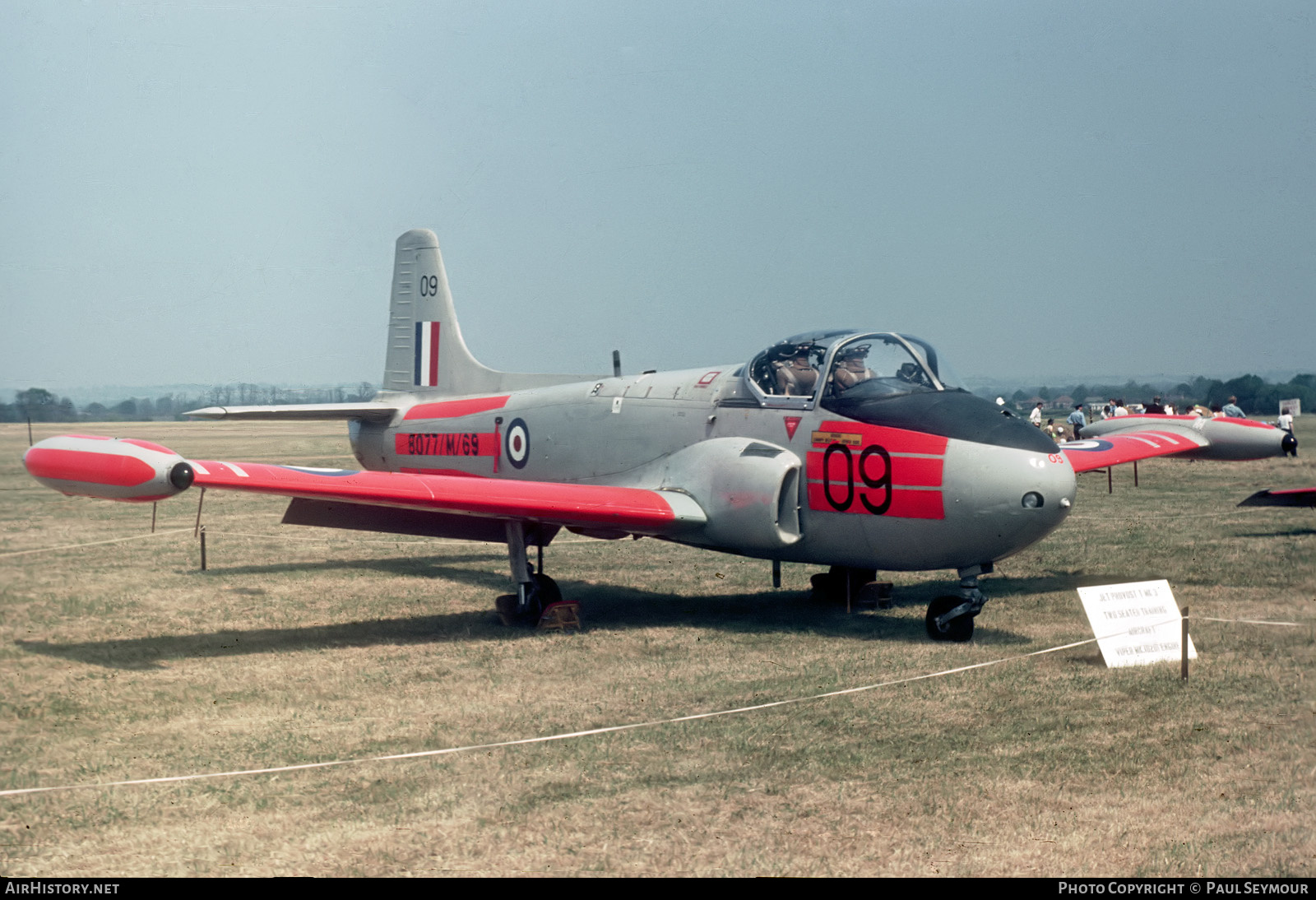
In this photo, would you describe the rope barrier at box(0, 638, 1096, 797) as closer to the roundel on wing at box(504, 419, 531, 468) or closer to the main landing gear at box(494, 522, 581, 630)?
the main landing gear at box(494, 522, 581, 630)

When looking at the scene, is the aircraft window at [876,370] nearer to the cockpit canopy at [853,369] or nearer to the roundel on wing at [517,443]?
the cockpit canopy at [853,369]

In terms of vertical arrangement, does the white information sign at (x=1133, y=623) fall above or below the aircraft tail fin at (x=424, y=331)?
below

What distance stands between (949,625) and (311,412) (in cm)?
882

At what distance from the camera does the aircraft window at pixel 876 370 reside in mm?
9594

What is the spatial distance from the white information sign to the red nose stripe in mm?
6581

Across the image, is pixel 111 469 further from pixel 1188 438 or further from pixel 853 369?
pixel 1188 438

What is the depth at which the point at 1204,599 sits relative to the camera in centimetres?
1050

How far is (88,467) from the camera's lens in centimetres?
809

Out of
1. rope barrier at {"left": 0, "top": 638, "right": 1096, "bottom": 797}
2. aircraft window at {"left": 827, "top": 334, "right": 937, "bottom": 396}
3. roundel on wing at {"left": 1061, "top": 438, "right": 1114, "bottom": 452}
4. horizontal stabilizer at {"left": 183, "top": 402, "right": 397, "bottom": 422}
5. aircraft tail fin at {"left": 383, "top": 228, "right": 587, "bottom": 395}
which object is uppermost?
aircraft tail fin at {"left": 383, "top": 228, "right": 587, "bottom": 395}

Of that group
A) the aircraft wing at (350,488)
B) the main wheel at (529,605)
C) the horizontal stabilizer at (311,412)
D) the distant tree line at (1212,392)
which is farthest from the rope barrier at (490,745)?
the distant tree line at (1212,392)

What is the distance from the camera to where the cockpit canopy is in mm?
9641

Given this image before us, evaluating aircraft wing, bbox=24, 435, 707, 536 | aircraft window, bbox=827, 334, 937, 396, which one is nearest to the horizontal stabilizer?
aircraft wing, bbox=24, 435, 707, 536

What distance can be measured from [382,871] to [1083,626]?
22.4 ft

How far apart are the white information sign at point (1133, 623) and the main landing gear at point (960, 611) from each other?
1.36 m
